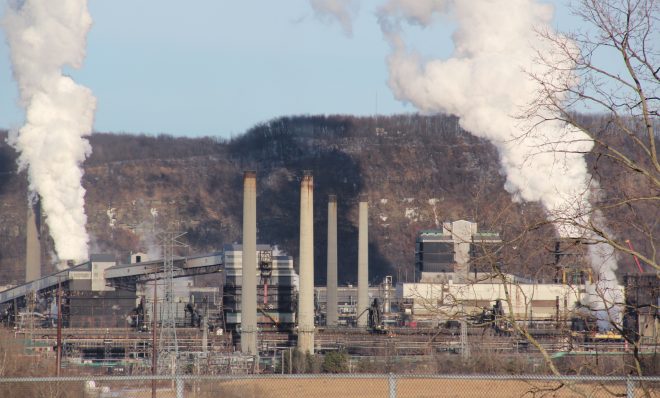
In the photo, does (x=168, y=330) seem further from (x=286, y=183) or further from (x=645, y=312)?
(x=286, y=183)

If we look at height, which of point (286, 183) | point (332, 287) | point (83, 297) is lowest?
Answer: point (83, 297)

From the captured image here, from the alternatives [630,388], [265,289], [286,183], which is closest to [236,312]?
[265,289]

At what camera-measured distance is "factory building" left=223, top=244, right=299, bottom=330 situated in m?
78.1

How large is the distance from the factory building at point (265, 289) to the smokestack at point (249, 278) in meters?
4.15

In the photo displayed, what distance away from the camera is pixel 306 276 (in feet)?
244

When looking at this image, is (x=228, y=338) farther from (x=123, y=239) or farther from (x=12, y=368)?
(x=123, y=239)

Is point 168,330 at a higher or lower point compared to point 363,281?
lower

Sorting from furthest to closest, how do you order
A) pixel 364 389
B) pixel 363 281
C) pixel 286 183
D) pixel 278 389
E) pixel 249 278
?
1. pixel 286 183
2. pixel 363 281
3. pixel 249 278
4. pixel 364 389
5. pixel 278 389

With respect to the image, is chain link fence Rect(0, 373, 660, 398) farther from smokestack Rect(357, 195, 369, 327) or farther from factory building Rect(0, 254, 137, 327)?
smokestack Rect(357, 195, 369, 327)

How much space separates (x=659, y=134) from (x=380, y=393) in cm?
10401

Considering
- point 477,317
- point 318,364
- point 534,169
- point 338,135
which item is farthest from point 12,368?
point 338,135

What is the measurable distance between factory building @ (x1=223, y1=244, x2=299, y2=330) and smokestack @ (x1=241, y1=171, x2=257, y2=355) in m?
4.15

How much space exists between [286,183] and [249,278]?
87.8 m

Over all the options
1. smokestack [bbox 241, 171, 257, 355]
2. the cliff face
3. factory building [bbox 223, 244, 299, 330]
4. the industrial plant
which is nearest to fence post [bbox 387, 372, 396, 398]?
the industrial plant
